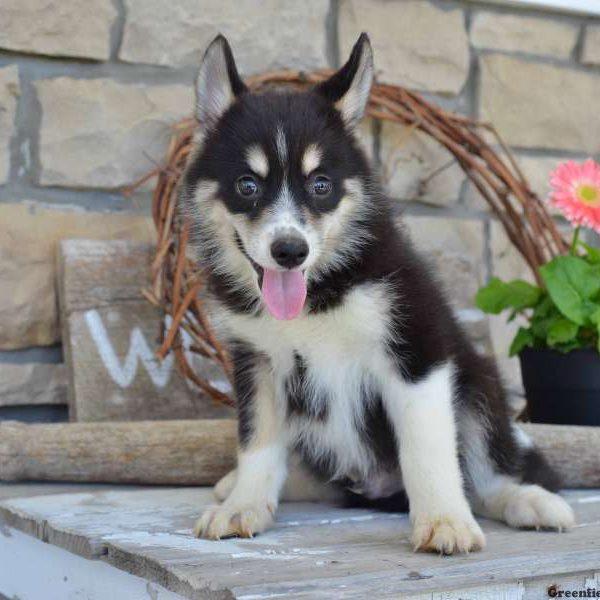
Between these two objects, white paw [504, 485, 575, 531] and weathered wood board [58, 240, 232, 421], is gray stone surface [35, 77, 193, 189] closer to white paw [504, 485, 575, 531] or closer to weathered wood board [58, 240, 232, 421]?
weathered wood board [58, 240, 232, 421]

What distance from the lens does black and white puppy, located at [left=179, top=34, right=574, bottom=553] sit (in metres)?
1.96

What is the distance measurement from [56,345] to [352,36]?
61.3 inches

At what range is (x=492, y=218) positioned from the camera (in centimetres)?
387

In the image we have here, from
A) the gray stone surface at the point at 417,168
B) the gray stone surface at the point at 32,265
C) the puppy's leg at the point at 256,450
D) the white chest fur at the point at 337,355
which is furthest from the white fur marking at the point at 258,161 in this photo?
the gray stone surface at the point at 417,168

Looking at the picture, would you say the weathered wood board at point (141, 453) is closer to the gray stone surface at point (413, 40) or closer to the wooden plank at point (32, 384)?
the wooden plank at point (32, 384)

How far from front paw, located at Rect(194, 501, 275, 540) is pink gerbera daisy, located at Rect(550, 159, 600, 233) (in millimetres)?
1401

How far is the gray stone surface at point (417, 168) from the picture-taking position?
3.67 m

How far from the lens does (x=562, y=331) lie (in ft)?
9.43

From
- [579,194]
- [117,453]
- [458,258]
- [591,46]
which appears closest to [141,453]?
[117,453]

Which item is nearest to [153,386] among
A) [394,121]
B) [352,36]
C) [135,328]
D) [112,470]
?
[135,328]

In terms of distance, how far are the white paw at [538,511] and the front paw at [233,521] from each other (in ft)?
1.69

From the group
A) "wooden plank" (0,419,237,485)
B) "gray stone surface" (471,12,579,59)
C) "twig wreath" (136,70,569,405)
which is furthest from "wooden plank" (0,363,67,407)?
"gray stone surface" (471,12,579,59)

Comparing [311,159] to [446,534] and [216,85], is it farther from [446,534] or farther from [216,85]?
[446,534]

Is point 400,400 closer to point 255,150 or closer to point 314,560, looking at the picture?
point 314,560
